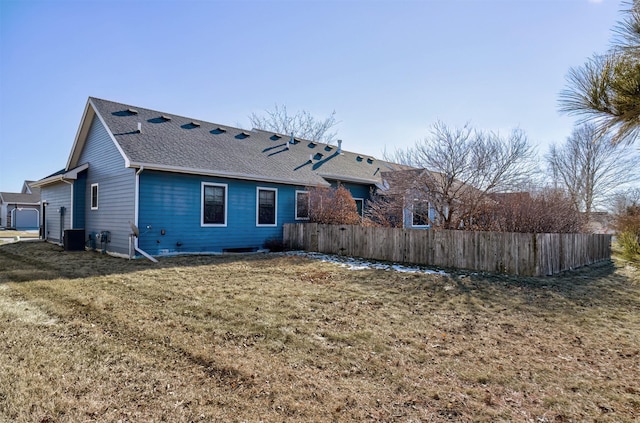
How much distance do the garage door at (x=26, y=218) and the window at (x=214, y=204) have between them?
30.1m

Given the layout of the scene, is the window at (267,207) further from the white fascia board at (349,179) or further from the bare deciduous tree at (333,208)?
the white fascia board at (349,179)

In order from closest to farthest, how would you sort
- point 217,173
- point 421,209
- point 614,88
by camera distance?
Answer: point 614,88, point 217,173, point 421,209

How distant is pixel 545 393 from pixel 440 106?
11.1 metres

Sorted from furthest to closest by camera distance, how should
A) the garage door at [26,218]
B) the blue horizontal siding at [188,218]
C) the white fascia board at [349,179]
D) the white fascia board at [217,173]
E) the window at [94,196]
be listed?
the garage door at [26,218] → the white fascia board at [349,179] → the window at [94,196] → the blue horizontal siding at [188,218] → the white fascia board at [217,173]

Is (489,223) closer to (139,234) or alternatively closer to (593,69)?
(593,69)

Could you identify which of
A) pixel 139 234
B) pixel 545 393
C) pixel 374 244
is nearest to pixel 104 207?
pixel 139 234

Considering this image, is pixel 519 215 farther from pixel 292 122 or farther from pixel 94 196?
pixel 292 122

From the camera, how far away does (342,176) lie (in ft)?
53.3

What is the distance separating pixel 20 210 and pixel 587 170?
157 ft

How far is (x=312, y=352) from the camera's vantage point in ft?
11.9

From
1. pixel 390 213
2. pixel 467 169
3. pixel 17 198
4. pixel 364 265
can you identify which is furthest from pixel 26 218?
pixel 467 169

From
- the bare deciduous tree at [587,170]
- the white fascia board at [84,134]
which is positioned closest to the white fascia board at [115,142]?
the white fascia board at [84,134]

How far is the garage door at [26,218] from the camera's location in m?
32.5

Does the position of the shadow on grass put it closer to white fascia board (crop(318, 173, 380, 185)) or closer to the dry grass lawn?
the dry grass lawn
